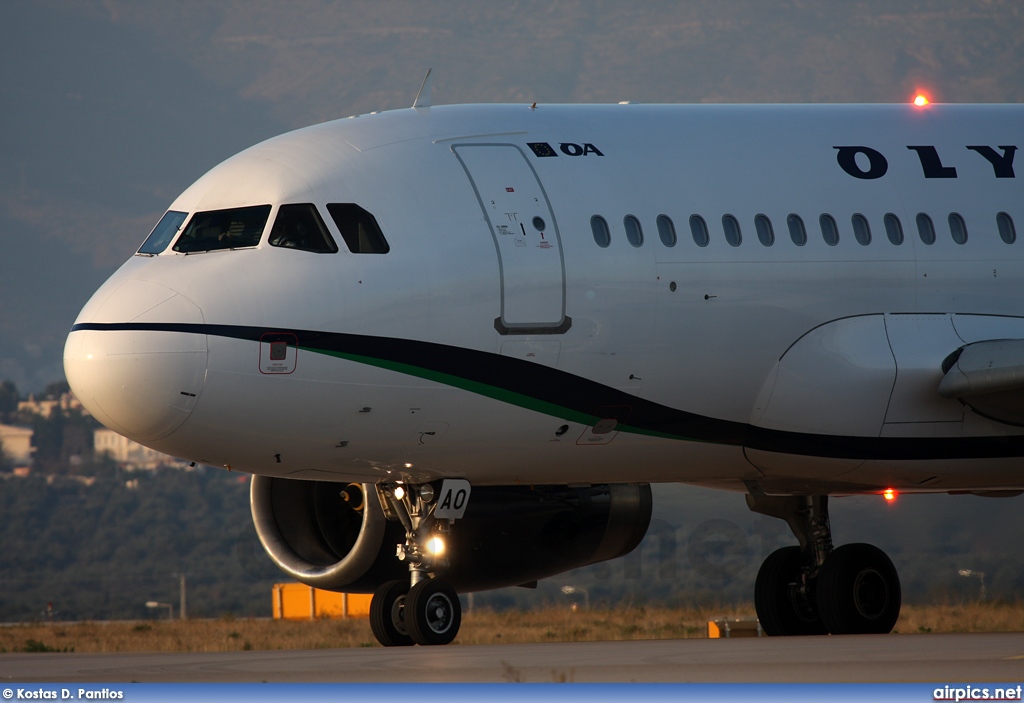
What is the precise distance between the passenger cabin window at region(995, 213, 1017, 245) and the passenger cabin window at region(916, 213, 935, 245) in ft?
2.36

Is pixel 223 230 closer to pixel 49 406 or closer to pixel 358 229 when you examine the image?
pixel 358 229

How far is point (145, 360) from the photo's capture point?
12.5 meters

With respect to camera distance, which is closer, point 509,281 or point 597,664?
point 597,664

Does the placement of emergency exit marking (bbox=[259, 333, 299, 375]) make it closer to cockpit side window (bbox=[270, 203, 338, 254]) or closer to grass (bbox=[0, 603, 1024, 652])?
cockpit side window (bbox=[270, 203, 338, 254])

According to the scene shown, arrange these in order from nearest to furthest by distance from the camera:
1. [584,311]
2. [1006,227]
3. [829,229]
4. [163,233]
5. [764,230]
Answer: [584,311] → [163,233] → [764,230] → [829,229] → [1006,227]

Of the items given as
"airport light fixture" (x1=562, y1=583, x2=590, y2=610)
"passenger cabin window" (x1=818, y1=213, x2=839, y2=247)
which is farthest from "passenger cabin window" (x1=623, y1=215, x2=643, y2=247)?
"airport light fixture" (x1=562, y1=583, x2=590, y2=610)

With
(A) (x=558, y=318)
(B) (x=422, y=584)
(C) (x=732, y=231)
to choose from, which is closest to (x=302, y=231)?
(A) (x=558, y=318)

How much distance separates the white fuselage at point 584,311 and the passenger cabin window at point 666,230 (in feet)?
0.09

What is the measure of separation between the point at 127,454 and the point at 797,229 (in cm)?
10027

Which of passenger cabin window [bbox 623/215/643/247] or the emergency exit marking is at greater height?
passenger cabin window [bbox 623/215/643/247]

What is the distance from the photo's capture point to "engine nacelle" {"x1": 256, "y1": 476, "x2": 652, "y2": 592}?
15.9 meters

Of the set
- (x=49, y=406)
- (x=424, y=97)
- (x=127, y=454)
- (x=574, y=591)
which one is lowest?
(x=574, y=591)

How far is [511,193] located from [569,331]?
48.5 inches

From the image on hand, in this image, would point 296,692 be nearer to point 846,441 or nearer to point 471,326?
point 471,326
